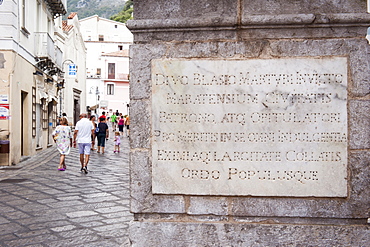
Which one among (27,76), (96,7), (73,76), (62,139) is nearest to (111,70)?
(73,76)

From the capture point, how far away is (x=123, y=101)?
4903cm

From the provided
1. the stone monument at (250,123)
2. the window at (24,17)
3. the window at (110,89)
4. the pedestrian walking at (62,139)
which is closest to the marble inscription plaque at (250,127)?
the stone monument at (250,123)

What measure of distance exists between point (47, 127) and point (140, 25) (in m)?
15.6

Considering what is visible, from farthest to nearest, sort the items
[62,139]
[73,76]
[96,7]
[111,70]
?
[96,7] < [111,70] < [73,76] < [62,139]

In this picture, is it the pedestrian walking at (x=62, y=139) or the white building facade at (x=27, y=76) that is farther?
the white building facade at (x=27, y=76)

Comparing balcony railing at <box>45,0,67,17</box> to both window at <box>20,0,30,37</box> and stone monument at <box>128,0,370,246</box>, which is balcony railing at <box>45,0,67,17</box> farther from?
stone monument at <box>128,0,370,246</box>

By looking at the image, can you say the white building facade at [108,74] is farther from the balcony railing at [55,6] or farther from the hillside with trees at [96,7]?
the hillside with trees at [96,7]

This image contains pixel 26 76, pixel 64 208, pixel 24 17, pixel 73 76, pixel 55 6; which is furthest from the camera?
pixel 73 76

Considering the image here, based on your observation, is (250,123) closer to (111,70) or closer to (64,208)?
(64,208)

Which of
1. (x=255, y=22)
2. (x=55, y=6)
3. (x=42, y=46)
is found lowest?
(x=255, y=22)

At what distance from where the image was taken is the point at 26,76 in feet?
44.0

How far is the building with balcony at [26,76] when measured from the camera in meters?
11.3

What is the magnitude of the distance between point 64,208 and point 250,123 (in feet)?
12.3

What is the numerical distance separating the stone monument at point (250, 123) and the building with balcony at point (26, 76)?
928cm
